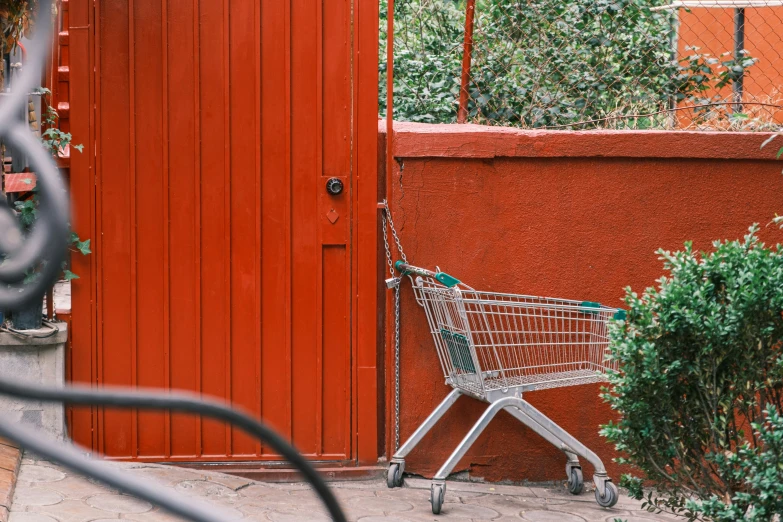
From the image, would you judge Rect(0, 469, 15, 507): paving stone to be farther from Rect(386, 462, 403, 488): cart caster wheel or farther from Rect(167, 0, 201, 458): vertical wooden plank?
Rect(386, 462, 403, 488): cart caster wheel

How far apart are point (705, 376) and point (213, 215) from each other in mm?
2628

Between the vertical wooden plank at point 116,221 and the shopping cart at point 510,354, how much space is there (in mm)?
1443

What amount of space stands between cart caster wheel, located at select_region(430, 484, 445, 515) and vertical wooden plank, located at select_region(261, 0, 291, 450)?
3.10 ft

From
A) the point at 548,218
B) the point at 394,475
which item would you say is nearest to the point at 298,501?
the point at 394,475

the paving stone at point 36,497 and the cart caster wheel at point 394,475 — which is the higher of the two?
the paving stone at point 36,497

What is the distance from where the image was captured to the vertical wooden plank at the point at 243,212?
15.6 feet

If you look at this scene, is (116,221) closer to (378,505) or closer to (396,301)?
(396,301)

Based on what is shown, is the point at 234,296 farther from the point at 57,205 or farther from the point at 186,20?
the point at 57,205

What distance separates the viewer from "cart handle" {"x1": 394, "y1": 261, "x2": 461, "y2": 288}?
4438mm

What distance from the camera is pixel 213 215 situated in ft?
15.7

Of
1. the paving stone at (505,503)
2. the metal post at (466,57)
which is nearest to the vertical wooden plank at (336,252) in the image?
the paving stone at (505,503)

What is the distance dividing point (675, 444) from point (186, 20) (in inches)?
125

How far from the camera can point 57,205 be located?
0.74m

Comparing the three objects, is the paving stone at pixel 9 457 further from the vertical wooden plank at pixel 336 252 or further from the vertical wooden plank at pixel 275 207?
the vertical wooden plank at pixel 336 252
